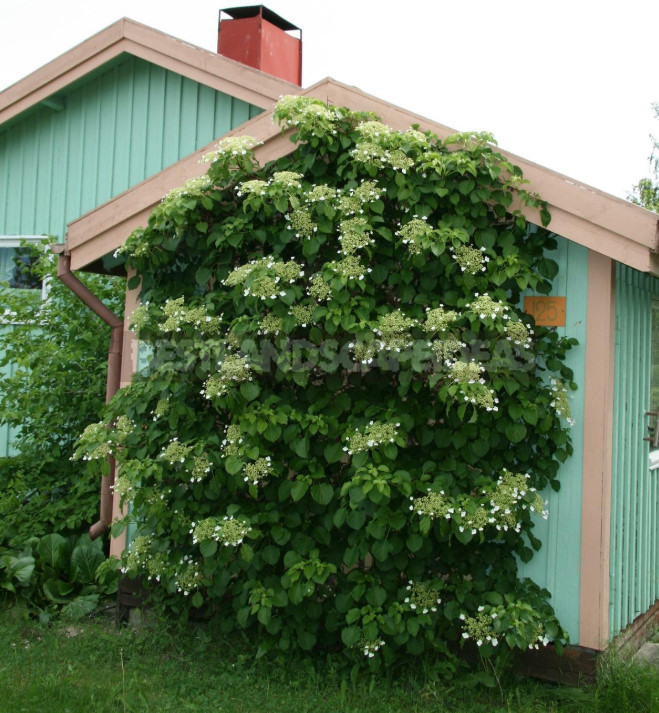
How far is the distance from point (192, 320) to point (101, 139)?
163 inches

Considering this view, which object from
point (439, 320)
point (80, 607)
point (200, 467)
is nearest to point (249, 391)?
point (200, 467)

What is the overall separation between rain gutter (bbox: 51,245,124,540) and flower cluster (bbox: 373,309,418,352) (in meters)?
2.40

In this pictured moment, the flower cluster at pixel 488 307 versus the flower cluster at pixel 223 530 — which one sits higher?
the flower cluster at pixel 488 307

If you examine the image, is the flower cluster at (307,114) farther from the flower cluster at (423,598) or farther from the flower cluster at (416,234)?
the flower cluster at (423,598)

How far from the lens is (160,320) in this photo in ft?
16.1

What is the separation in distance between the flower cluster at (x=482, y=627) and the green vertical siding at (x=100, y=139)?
4772 mm

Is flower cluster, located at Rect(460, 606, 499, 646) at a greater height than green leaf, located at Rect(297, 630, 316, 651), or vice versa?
flower cluster, located at Rect(460, 606, 499, 646)

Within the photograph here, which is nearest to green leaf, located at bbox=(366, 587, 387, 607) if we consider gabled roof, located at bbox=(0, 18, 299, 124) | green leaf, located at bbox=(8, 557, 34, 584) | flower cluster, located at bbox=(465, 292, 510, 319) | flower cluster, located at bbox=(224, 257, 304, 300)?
flower cluster, located at bbox=(465, 292, 510, 319)

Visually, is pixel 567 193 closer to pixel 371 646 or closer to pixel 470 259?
pixel 470 259

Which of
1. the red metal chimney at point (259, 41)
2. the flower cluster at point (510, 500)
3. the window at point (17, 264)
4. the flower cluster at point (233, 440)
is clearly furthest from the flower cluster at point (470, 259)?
the window at point (17, 264)

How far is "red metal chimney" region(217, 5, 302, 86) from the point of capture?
851 cm

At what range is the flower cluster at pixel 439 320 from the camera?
412 cm

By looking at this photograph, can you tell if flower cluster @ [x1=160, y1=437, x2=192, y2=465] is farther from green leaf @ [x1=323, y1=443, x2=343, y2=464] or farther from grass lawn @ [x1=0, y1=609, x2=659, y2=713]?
grass lawn @ [x1=0, y1=609, x2=659, y2=713]

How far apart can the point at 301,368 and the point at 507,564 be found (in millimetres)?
1569
